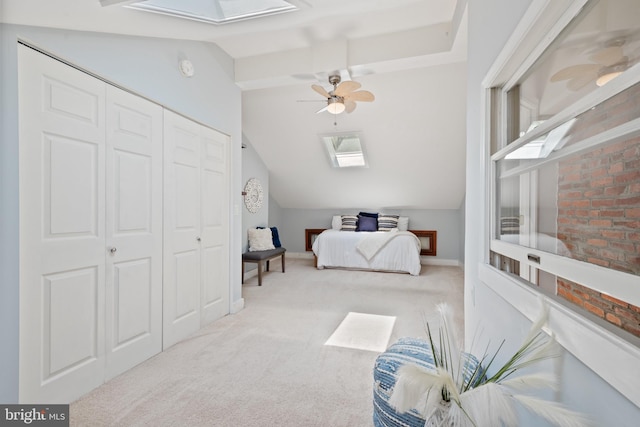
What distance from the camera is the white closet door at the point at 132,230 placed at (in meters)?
1.99

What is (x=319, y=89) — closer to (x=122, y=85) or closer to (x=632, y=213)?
(x=122, y=85)

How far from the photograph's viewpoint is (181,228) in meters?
2.62

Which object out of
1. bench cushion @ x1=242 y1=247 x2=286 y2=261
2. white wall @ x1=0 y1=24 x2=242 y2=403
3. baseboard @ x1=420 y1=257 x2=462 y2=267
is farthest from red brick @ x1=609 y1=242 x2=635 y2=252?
baseboard @ x1=420 y1=257 x2=462 y2=267

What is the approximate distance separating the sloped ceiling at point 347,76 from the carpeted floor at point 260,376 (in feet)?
6.96

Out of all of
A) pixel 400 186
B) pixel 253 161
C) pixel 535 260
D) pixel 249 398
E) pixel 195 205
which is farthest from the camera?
pixel 400 186

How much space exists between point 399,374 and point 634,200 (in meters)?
0.64

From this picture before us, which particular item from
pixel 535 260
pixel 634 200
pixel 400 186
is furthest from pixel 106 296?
pixel 400 186

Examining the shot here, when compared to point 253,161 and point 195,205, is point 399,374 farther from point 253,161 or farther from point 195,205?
point 253,161

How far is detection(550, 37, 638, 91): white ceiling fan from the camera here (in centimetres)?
65

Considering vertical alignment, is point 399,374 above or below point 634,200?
below

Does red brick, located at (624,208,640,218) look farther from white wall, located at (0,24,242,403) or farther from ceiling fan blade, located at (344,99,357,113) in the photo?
ceiling fan blade, located at (344,99,357,113)

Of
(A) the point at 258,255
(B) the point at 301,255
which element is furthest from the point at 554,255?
(B) the point at 301,255

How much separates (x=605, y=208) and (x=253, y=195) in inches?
196

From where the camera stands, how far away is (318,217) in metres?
6.93
